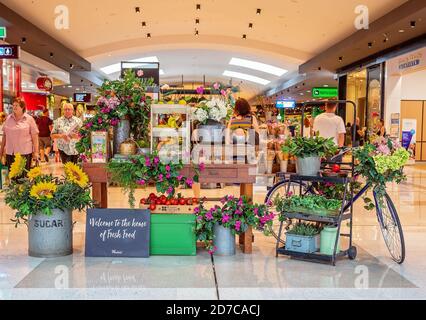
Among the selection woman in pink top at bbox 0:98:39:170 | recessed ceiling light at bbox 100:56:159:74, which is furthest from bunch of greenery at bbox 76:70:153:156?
recessed ceiling light at bbox 100:56:159:74

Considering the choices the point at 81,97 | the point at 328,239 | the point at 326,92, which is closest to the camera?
the point at 328,239

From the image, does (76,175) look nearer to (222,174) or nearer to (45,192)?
(45,192)

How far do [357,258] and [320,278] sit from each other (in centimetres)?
76

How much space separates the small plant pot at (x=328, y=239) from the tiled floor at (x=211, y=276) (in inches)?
5.5

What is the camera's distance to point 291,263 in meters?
4.05

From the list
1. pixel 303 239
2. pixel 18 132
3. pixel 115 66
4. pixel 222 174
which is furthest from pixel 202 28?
pixel 303 239

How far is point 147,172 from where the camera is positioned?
415 centimetres

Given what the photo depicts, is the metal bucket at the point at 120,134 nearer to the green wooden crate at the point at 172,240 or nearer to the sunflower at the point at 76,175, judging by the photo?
the sunflower at the point at 76,175

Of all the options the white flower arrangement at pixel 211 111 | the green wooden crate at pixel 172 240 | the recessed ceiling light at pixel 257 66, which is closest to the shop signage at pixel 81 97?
the recessed ceiling light at pixel 257 66

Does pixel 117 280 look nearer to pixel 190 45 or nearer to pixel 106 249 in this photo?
pixel 106 249

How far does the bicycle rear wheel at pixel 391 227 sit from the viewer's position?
404 centimetres

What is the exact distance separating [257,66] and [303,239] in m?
18.1

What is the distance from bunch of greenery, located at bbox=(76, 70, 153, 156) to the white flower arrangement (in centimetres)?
45
